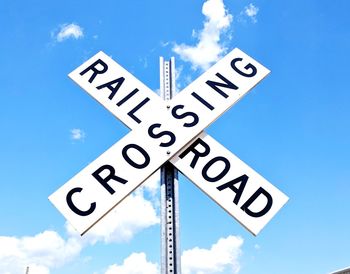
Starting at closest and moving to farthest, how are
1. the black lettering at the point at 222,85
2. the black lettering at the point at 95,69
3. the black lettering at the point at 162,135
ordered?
the black lettering at the point at 162,135, the black lettering at the point at 222,85, the black lettering at the point at 95,69

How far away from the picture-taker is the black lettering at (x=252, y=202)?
2.26m

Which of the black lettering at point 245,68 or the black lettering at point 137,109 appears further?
the black lettering at point 245,68

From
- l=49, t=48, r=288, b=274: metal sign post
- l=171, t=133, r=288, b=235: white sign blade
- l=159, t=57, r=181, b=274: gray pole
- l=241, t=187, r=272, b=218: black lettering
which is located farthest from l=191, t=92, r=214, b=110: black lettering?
l=241, t=187, r=272, b=218: black lettering

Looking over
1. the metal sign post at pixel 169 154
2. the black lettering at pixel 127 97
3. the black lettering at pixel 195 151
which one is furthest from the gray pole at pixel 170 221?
the black lettering at pixel 127 97

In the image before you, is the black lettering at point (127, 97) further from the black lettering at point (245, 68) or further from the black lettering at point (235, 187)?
the black lettering at point (235, 187)

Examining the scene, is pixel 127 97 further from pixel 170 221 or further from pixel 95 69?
pixel 170 221

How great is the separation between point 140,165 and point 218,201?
552 mm

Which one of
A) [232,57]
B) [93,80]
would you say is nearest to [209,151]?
[232,57]

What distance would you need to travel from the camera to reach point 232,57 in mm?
2912

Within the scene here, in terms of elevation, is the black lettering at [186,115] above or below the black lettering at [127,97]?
above

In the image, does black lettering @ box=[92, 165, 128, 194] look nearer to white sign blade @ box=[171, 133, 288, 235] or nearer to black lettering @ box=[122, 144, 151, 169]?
black lettering @ box=[122, 144, 151, 169]

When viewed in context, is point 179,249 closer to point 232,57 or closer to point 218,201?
point 218,201

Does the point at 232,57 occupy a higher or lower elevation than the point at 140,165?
higher

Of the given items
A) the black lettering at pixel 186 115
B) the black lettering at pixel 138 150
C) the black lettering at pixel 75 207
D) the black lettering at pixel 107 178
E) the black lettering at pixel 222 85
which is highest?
the black lettering at pixel 222 85
